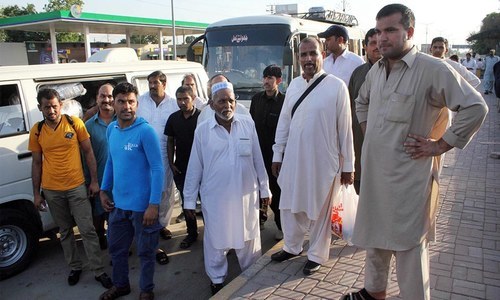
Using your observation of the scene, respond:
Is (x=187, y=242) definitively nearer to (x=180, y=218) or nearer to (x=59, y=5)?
(x=180, y=218)

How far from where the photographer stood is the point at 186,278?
13.7 feet

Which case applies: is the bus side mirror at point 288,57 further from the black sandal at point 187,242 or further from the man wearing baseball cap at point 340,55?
the black sandal at point 187,242

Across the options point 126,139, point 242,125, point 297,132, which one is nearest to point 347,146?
point 297,132

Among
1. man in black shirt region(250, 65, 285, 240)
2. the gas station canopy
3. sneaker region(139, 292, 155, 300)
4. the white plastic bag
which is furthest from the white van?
the gas station canopy

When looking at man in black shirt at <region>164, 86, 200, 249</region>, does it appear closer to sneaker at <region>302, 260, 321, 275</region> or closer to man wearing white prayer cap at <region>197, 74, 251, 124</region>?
man wearing white prayer cap at <region>197, 74, 251, 124</region>

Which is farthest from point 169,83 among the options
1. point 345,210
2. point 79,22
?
point 79,22

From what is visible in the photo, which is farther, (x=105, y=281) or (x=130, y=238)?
(x=105, y=281)

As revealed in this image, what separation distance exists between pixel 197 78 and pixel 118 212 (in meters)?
2.91

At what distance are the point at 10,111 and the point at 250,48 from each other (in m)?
5.28

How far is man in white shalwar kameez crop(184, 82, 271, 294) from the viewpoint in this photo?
11.9 feet

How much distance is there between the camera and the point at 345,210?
389 cm

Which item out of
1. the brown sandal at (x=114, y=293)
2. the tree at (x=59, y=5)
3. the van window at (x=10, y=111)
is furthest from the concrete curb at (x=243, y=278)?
the tree at (x=59, y=5)

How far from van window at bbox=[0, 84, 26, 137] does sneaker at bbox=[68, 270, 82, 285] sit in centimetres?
148

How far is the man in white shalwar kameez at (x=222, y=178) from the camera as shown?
3.62m
